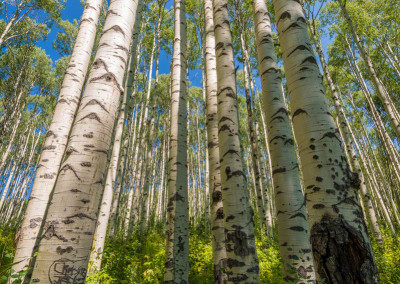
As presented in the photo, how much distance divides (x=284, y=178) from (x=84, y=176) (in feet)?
6.06

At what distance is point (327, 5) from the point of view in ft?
41.1

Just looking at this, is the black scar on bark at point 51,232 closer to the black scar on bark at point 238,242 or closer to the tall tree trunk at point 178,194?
the black scar on bark at point 238,242

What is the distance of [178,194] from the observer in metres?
3.06

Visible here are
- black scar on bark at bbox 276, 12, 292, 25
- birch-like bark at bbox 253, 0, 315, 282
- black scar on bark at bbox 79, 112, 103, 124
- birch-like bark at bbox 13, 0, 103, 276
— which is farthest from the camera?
birch-like bark at bbox 13, 0, 103, 276

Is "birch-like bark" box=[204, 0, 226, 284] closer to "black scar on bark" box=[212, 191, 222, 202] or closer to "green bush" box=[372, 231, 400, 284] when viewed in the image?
"black scar on bark" box=[212, 191, 222, 202]

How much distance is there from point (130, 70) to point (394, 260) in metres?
8.49

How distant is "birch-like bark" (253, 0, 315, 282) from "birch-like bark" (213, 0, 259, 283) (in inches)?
12.8

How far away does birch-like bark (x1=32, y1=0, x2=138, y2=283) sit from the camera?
42.8 inches

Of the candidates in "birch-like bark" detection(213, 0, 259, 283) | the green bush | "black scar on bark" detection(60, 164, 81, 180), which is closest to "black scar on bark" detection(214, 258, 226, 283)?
"birch-like bark" detection(213, 0, 259, 283)

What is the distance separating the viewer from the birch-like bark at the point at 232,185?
2125mm

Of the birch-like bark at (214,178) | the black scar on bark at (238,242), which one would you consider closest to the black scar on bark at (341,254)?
the black scar on bark at (238,242)

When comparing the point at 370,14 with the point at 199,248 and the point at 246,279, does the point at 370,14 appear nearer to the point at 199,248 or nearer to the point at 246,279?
the point at 199,248

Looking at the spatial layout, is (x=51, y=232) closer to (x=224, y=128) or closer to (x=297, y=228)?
(x=297, y=228)

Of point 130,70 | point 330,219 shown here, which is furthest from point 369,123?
point 330,219
